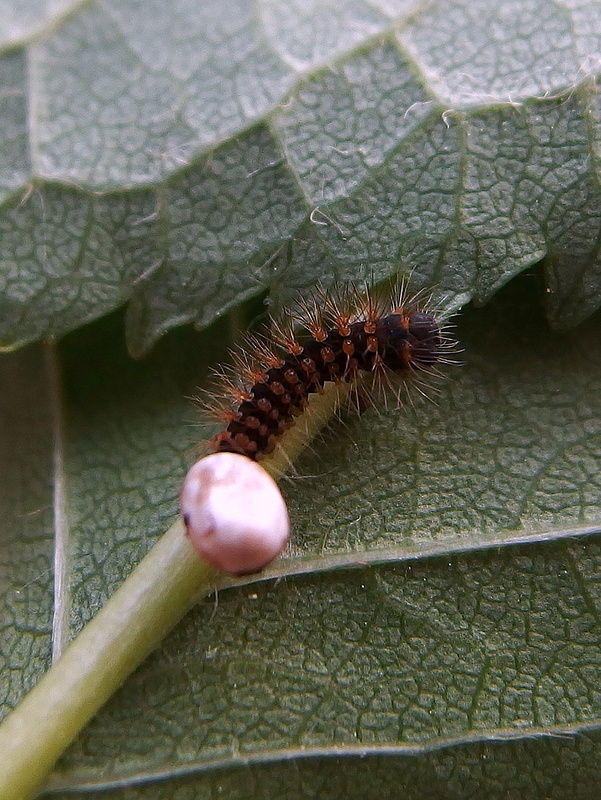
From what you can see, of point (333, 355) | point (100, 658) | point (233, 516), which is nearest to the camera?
point (233, 516)

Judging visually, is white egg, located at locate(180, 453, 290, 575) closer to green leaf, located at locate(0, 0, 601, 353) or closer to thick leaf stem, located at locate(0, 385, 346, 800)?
thick leaf stem, located at locate(0, 385, 346, 800)

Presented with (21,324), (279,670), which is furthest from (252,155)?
(279,670)

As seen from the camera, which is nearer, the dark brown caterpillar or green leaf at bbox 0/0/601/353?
green leaf at bbox 0/0/601/353

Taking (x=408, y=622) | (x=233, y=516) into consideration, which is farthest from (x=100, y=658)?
(x=408, y=622)

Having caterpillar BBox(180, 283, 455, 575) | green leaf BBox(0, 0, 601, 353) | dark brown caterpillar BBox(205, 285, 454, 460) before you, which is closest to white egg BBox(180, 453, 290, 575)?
caterpillar BBox(180, 283, 455, 575)

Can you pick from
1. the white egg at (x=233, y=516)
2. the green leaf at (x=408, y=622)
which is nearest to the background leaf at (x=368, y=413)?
the green leaf at (x=408, y=622)

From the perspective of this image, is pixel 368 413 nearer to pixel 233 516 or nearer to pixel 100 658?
pixel 233 516

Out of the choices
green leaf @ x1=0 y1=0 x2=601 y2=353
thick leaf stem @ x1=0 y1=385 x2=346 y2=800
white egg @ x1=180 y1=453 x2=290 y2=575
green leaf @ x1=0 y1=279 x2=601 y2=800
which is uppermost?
green leaf @ x1=0 y1=0 x2=601 y2=353
